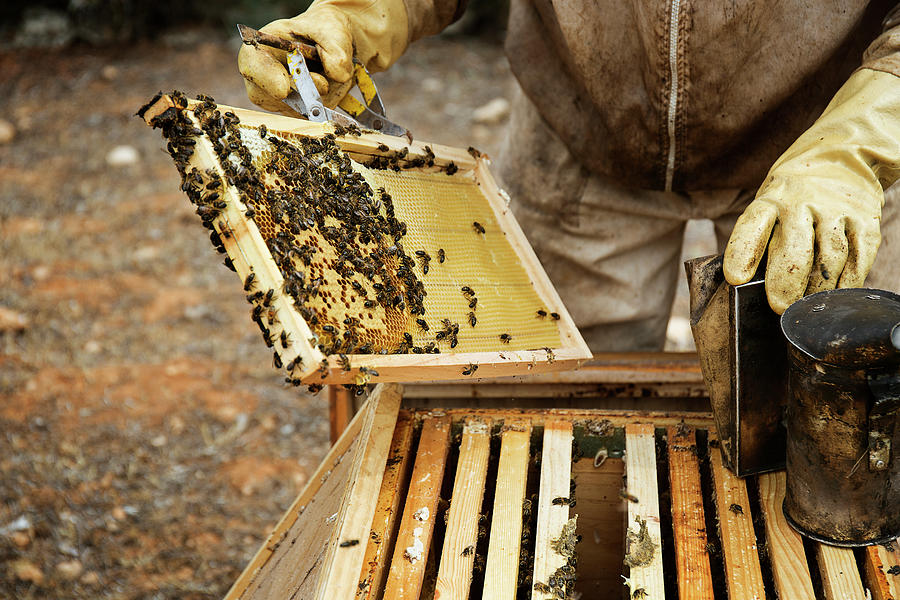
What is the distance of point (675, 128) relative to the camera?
8.41ft

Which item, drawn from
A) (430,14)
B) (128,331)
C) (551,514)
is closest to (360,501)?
(551,514)

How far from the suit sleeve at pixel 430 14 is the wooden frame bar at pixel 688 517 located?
64.8 inches

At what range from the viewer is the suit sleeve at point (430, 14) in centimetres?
273

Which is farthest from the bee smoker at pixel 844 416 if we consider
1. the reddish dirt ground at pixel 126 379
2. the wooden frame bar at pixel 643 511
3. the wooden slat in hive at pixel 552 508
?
the reddish dirt ground at pixel 126 379

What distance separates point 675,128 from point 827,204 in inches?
29.9

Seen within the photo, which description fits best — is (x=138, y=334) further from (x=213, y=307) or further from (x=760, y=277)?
(x=760, y=277)

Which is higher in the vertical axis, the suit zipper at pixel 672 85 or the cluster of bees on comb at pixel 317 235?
the suit zipper at pixel 672 85

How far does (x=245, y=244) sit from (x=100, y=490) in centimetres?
285

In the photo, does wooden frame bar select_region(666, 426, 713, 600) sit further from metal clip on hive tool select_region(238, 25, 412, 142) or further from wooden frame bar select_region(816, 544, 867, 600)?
metal clip on hive tool select_region(238, 25, 412, 142)

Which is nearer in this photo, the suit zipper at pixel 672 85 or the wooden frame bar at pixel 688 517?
the wooden frame bar at pixel 688 517

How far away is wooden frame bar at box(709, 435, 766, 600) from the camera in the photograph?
5.74 ft

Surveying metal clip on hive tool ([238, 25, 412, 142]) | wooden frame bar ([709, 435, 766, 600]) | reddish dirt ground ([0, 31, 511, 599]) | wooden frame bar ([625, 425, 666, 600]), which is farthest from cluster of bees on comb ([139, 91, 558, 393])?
reddish dirt ground ([0, 31, 511, 599])

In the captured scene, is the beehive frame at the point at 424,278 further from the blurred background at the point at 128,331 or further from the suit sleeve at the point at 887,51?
the blurred background at the point at 128,331

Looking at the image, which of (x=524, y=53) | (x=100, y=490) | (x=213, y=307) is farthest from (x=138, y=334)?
(x=524, y=53)
